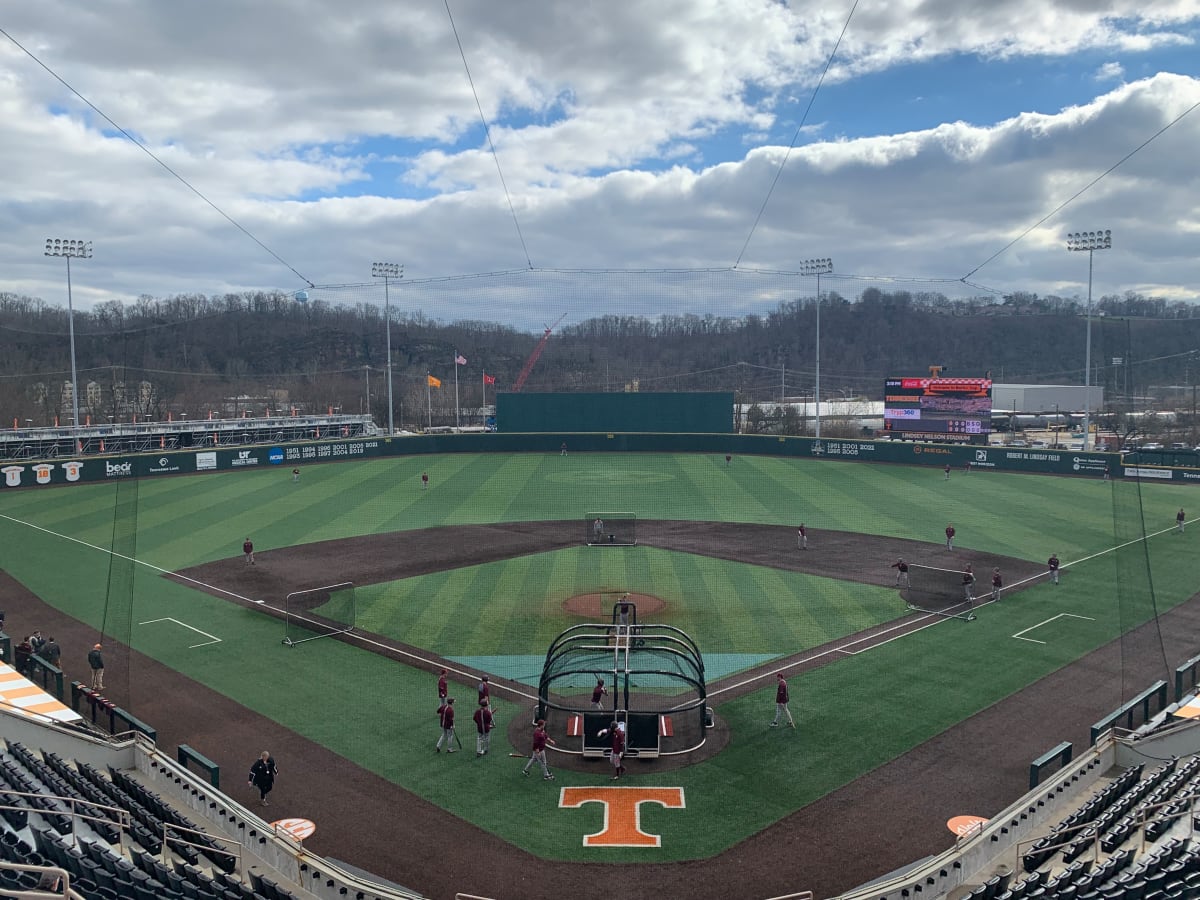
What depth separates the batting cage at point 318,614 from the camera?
21156mm

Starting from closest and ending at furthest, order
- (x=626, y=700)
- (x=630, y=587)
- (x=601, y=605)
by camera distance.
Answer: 1. (x=626, y=700)
2. (x=601, y=605)
3. (x=630, y=587)

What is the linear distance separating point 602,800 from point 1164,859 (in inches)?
287

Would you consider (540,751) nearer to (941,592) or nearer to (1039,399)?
(941,592)

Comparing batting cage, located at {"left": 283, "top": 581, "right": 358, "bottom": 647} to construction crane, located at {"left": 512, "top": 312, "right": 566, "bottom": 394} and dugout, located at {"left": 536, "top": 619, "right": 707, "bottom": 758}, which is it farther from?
construction crane, located at {"left": 512, "top": 312, "right": 566, "bottom": 394}

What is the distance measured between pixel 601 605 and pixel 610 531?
32.9ft

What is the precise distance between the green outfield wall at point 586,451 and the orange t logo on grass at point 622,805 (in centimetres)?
3411

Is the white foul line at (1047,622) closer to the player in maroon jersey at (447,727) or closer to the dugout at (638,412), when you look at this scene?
the player in maroon jersey at (447,727)

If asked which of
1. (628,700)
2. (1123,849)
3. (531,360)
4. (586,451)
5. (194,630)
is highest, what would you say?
(531,360)

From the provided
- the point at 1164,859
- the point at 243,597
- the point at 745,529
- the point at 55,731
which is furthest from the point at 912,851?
the point at 745,529

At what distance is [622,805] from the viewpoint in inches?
506

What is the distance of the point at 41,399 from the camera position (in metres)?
68.2

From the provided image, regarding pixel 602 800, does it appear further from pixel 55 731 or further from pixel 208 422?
pixel 208 422

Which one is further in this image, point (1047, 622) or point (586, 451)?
point (586, 451)

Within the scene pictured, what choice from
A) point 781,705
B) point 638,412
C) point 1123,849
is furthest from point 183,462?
point 1123,849
